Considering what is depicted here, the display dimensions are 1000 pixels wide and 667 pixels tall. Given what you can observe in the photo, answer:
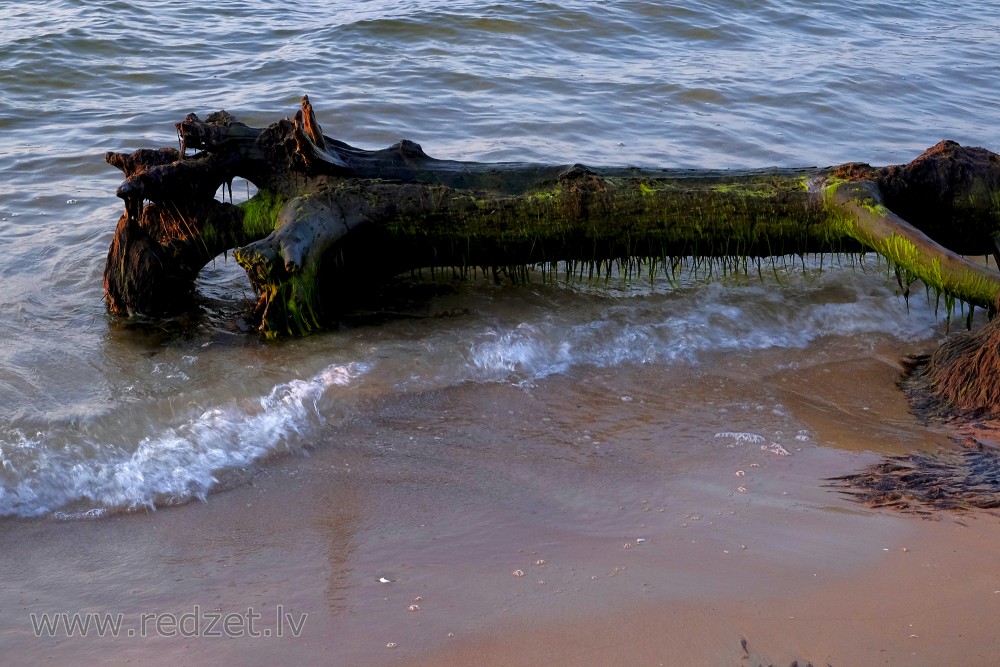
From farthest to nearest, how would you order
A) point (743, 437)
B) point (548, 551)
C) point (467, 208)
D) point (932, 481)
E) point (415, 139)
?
1. point (415, 139)
2. point (467, 208)
3. point (743, 437)
4. point (932, 481)
5. point (548, 551)

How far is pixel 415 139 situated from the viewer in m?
8.52

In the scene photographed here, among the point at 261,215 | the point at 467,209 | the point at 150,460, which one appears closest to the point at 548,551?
the point at 150,460

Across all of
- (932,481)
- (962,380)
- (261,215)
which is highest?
(261,215)

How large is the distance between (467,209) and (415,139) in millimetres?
3876

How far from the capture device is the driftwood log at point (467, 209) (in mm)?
4766

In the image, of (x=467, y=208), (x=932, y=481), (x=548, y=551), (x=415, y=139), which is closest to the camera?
(x=548, y=551)

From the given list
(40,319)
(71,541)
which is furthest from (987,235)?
(40,319)

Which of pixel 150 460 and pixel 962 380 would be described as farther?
pixel 962 380

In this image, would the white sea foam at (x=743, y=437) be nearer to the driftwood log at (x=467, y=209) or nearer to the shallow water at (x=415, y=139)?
the shallow water at (x=415, y=139)

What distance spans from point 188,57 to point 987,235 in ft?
27.7

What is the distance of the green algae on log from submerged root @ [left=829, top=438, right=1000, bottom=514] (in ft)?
4.32

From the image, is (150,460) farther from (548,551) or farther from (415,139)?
(415,139)

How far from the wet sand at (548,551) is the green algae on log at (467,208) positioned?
3.08ft

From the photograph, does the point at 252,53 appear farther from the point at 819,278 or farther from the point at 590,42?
the point at 819,278
